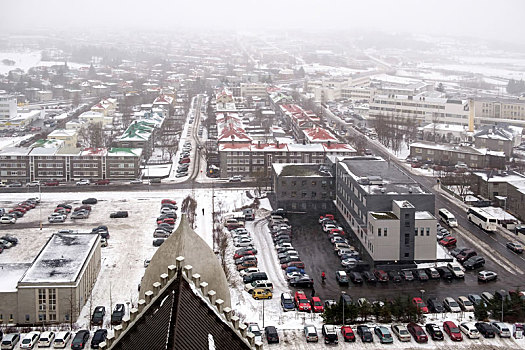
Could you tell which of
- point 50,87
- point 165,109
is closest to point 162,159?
point 165,109

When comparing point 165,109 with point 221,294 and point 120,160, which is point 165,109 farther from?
point 221,294

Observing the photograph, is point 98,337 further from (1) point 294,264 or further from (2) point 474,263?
(2) point 474,263

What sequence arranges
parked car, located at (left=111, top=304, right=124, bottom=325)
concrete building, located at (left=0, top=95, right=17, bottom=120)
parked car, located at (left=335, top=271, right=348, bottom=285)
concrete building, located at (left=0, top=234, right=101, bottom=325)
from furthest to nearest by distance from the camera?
concrete building, located at (left=0, top=95, right=17, bottom=120) → parked car, located at (left=335, top=271, right=348, bottom=285) → concrete building, located at (left=0, top=234, right=101, bottom=325) → parked car, located at (left=111, top=304, right=124, bottom=325)

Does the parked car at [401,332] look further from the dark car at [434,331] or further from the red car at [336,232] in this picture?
the red car at [336,232]

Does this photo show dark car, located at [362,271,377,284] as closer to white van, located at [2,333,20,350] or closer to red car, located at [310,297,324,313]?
red car, located at [310,297,324,313]

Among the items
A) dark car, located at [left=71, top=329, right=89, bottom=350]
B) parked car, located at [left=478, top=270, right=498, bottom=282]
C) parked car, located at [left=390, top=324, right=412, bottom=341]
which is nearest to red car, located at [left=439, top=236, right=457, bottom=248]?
parked car, located at [left=478, top=270, right=498, bottom=282]

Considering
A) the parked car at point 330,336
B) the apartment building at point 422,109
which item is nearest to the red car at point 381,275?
the parked car at point 330,336
